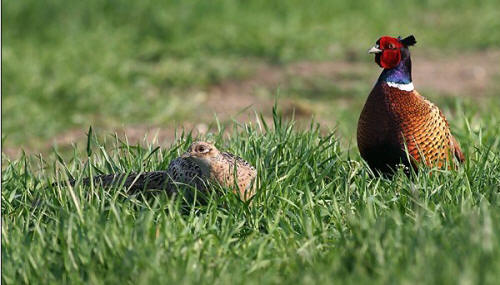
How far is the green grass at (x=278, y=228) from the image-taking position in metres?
3.19

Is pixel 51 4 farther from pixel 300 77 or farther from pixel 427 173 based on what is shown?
pixel 427 173

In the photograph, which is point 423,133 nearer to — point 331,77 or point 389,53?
point 389,53

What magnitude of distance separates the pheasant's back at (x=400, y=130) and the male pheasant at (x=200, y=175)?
1.99ft

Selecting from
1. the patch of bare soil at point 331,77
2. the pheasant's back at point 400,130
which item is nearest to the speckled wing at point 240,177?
the pheasant's back at point 400,130

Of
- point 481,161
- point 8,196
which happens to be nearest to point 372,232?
point 481,161

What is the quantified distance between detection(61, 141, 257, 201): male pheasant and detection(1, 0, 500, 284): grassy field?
72 millimetres

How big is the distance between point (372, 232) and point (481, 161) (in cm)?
136

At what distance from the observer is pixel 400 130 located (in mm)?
4422

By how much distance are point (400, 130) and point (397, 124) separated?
0.03m

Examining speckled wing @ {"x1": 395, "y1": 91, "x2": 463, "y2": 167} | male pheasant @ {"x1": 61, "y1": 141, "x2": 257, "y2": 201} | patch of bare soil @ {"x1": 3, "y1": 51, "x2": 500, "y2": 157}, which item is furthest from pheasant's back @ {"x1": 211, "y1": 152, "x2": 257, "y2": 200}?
patch of bare soil @ {"x1": 3, "y1": 51, "x2": 500, "y2": 157}

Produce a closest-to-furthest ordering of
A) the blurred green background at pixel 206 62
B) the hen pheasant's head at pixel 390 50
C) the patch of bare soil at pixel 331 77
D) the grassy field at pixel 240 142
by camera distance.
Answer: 1. the grassy field at pixel 240 142
2. the hen pheasant's head at pixel 390 50
3. the blurred green background at pixel 206 62
4. the patch of bare soil at pixel 331 77

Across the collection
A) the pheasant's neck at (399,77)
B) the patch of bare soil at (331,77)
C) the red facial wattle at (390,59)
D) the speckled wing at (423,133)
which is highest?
the red facial wattle at (390,59)

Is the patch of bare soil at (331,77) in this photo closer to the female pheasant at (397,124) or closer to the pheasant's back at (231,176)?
the female pheasant at (397,124)

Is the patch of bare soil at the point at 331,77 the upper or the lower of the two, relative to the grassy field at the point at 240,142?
lower
